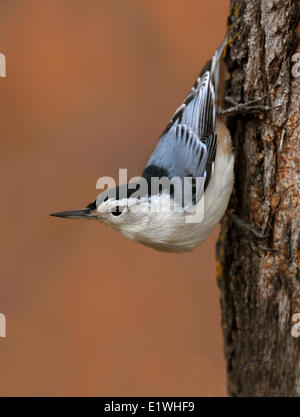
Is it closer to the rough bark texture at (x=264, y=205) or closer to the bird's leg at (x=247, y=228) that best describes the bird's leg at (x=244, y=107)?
the rough bark texture at (x=264, y=205)

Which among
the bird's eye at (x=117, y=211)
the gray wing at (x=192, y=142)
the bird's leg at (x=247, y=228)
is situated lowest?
the bird's leg at (x=247, y=228)

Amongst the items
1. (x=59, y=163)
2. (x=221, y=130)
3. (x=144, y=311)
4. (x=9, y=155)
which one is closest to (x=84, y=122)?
(x=59, y=163)

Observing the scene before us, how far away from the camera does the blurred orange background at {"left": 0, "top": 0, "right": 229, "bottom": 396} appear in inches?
117

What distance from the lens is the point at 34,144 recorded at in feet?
11.0

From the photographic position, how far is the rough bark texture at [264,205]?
172cm

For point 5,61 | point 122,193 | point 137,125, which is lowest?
point 122,193

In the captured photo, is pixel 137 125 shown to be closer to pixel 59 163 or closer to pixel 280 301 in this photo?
pixel 59 163

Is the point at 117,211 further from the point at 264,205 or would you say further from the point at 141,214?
the point at 264,205

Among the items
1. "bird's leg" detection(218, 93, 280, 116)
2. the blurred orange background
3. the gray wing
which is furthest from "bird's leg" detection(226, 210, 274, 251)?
the blurred orange background

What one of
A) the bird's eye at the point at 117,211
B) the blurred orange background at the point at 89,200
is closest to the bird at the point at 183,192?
the bird's eye at the point at 117,211

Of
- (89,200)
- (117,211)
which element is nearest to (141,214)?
(117,211)

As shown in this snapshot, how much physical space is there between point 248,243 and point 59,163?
172 centimetres

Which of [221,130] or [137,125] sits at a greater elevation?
[137,125]

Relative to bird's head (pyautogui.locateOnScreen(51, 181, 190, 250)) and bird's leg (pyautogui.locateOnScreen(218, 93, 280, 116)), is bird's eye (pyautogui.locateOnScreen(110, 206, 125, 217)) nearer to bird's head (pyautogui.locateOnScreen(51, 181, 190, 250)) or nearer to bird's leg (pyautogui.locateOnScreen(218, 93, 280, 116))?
bird's head (pyautogui.locateOnScreen(51, 181, 190, 250))
